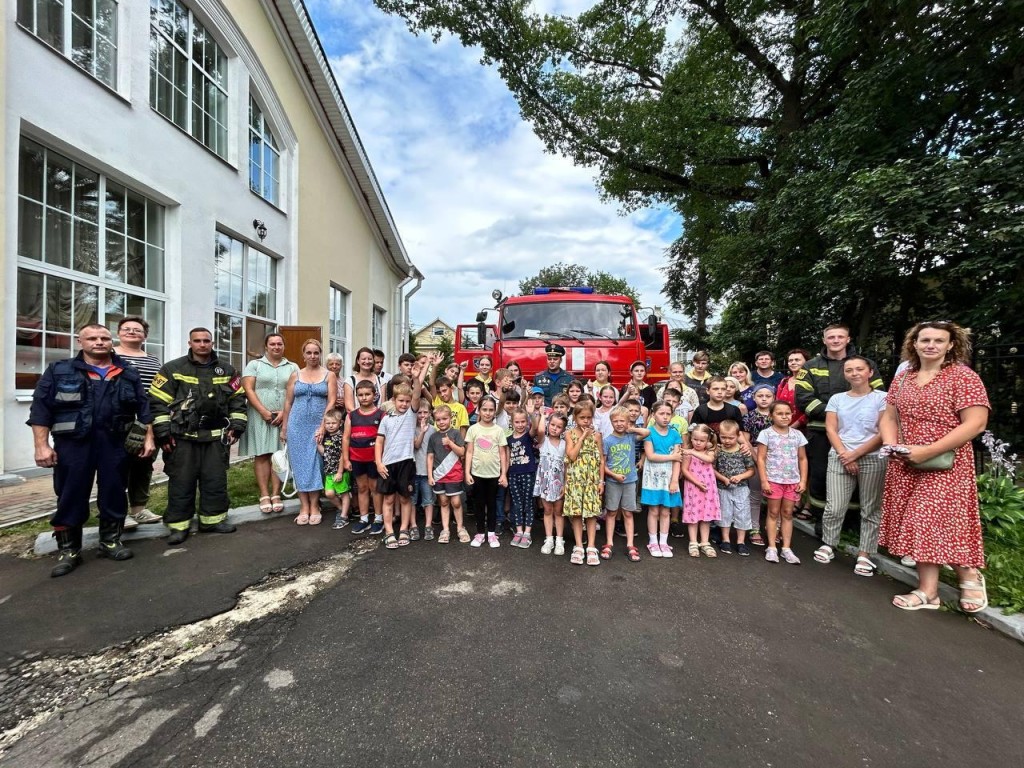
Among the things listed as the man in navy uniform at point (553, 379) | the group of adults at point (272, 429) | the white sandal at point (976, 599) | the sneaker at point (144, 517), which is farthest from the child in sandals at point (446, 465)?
the white sandal at point (976, 599)

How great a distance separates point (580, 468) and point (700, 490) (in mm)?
1176

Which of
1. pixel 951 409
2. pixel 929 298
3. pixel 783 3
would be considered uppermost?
pixel 783 3

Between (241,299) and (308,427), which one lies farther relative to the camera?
(241,299)

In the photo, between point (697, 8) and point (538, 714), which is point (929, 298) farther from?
point (538, 714)

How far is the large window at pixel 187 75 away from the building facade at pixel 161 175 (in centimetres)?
3

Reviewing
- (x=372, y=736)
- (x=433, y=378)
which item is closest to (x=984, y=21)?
(x=433, y=378)

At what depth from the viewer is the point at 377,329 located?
59.7 ft

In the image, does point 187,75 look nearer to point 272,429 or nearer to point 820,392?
point 272,429

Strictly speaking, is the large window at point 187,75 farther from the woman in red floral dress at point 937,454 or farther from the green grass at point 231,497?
the woman in red floral dress at point 937,454

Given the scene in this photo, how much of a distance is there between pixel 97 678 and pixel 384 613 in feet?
4.86

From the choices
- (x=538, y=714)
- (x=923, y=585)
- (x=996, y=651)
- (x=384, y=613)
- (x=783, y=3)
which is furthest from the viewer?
(x=783, y=3)

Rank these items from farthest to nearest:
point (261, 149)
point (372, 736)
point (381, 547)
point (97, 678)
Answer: point (261, 149) → point (381, 547) → point (97, 678) → point (372, 736)

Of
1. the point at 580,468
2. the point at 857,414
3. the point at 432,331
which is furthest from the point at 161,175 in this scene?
the point at 432,331

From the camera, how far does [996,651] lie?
2834 millimetres
